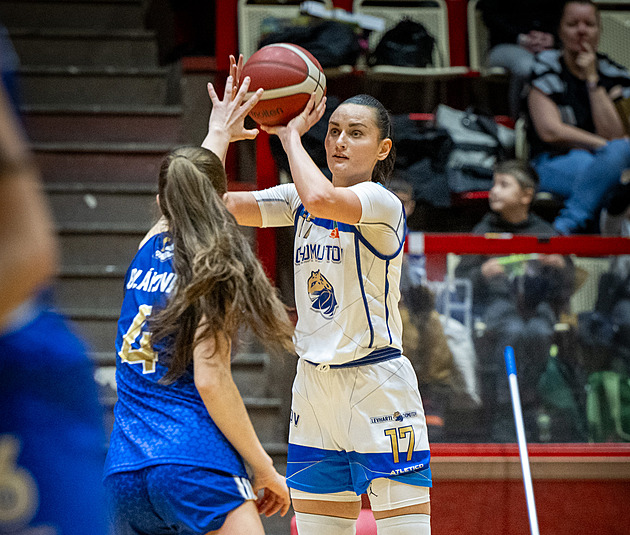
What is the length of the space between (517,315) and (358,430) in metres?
1.35

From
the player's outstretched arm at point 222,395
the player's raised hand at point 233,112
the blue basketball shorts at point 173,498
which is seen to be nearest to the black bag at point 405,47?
the player's raised hand at point 233,112

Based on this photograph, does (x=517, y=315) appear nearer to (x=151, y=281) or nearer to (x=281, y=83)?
(x=281, y=83)

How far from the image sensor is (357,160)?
8.66 ft

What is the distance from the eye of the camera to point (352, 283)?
8.32 ft

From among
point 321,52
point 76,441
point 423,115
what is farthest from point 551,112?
point 76,441

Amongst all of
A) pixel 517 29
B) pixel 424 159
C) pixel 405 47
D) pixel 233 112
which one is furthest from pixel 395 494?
pixel 517 29

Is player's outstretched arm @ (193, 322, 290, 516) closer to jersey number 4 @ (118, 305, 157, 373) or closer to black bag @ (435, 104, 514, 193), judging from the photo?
jersey number 4 @ (118, 305, 157, 373)

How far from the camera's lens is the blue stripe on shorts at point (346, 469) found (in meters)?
2.42

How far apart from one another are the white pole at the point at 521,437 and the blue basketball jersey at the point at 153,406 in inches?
68.6

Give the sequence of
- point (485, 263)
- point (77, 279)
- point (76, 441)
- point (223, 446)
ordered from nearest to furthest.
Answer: point (76, 441) → point (223, 446) → point (485, 263) → point (77, 279)

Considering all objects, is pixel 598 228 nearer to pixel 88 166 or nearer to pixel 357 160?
pixel 357 160

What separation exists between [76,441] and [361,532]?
2353 millimetres

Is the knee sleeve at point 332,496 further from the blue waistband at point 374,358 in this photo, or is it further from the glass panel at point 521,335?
the glass panel at point 521,335

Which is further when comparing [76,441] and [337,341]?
[337,341]
